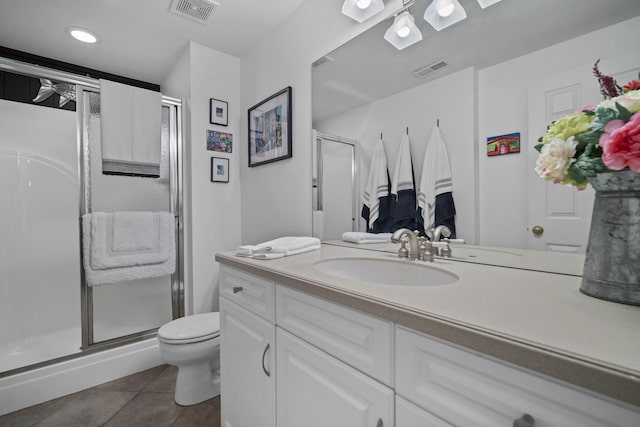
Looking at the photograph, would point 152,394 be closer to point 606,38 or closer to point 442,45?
point 442,45

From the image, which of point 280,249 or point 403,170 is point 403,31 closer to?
point 403,170

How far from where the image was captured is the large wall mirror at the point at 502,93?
786mm

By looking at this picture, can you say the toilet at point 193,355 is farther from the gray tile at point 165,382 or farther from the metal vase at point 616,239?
the metal vase at point 616,239

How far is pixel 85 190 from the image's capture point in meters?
1.82

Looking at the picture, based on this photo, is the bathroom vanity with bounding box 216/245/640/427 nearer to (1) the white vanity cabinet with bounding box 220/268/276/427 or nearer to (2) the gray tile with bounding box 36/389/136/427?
(1) the white vanity cabinet with bounding box 220/268/276/427

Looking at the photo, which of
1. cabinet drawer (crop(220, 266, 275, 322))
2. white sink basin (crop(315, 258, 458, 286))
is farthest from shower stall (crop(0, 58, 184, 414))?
white sink basin (crop(315, 258, 458, 286))

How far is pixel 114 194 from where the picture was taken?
194 cm

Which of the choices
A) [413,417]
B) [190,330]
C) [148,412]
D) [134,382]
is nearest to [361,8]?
[413,417]

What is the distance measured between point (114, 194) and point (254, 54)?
4.69 ft

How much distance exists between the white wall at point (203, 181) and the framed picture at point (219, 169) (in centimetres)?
3

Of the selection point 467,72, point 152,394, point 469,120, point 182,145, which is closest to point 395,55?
point 467,72

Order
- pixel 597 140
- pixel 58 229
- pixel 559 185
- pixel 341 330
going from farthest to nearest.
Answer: pixel 58 229, pixel 559 185, pixel 341 330, pixel 597 140

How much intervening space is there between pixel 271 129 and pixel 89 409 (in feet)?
6.41

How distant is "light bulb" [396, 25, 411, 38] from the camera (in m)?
1.25
